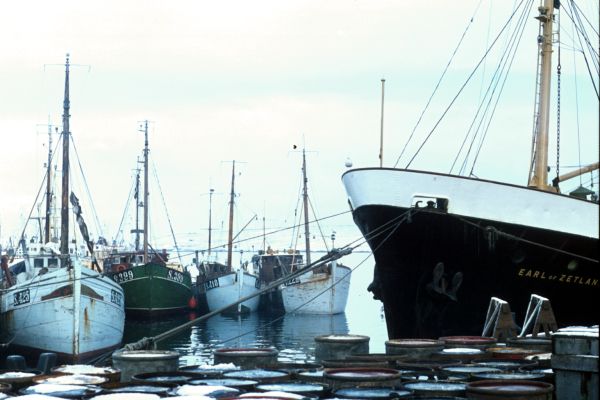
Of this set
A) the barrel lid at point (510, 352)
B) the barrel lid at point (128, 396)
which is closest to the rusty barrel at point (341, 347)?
the barrel lid at point (510, 352)

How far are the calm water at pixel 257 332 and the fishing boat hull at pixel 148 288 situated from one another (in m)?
0.79

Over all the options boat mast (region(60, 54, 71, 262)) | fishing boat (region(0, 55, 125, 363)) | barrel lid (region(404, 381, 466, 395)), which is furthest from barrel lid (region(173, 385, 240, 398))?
boat mast (region(60, 54, 71, 262))

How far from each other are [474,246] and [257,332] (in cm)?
3109

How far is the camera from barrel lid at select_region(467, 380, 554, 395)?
970 centimetres

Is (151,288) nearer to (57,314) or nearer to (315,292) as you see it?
(315,292)

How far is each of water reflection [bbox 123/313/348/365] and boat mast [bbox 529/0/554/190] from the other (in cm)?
1372

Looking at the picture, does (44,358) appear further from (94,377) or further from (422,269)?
(422,269)

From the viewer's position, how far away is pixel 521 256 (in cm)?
2267

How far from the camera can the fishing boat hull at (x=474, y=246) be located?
22266 mm

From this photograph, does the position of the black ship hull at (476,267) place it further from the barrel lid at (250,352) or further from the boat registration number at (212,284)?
the boat registration number at (212,284)

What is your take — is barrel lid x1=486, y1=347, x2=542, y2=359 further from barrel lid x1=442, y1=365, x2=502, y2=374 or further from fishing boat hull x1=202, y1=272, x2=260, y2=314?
fishing boat hull x1=202, y1=272, x2=260, y2=314

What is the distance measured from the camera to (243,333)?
5138 cm

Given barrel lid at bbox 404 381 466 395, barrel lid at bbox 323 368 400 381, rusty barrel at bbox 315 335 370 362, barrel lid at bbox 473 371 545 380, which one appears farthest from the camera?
rusty barrel at bbox 315 335 370 362

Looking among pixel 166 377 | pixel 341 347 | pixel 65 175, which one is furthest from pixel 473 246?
pixel 65 175
